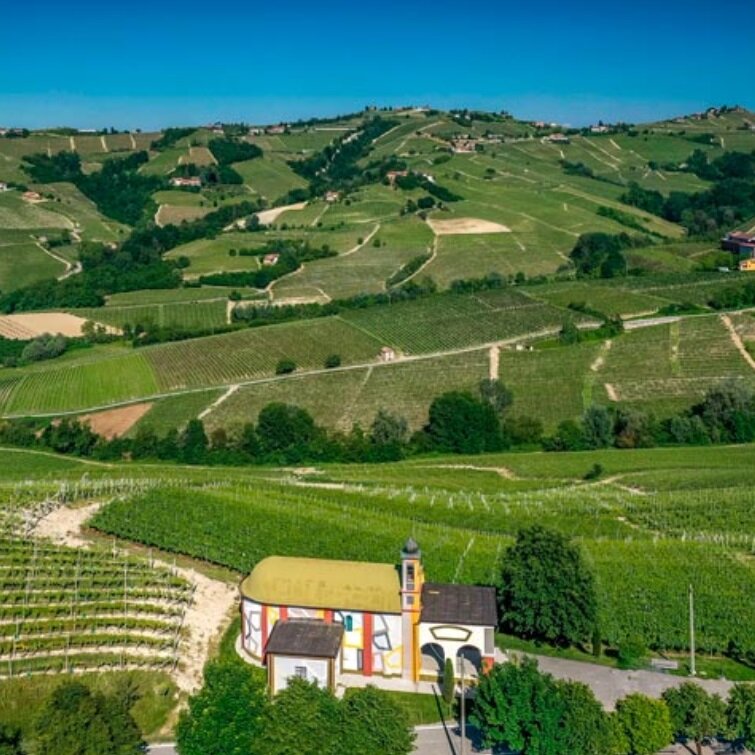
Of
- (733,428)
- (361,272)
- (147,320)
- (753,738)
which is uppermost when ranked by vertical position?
(361,272)

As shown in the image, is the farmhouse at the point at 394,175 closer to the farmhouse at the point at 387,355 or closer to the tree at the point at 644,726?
the farmhouse at the point at 387,355

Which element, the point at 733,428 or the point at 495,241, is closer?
the point at 733,428

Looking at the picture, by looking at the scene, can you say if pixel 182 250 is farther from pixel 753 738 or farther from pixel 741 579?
pixel 753 738

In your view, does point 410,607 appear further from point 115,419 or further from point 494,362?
point 494,362

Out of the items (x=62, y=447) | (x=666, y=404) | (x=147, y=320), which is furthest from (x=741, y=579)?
(x=147, y=320)

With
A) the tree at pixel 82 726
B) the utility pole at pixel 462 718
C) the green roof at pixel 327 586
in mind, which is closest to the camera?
the tree at pixel 82 726

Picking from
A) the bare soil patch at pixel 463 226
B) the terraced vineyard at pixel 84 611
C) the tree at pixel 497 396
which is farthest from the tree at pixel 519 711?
the bare soil patch at pixel 463 226

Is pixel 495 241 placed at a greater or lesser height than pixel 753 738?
greater
